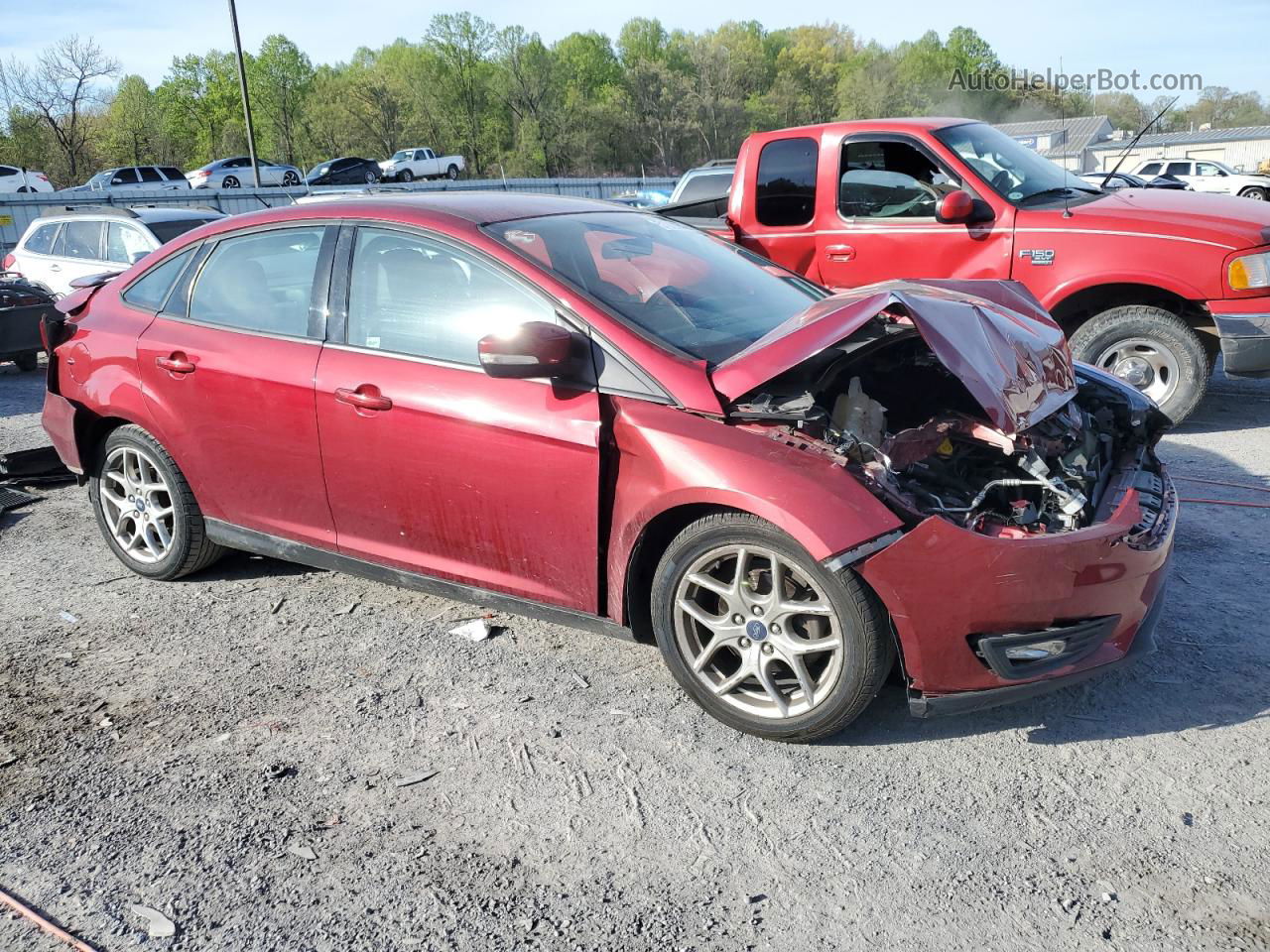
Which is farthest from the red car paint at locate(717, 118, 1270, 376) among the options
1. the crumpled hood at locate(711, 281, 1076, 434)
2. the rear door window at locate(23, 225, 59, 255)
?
the rear door window at locate(23, 225, 59, 255)

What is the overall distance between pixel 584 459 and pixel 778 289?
143 centimetres

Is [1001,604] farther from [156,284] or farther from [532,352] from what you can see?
[156,284]

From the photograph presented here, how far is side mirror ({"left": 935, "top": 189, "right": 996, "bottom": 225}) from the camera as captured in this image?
684 centimetres

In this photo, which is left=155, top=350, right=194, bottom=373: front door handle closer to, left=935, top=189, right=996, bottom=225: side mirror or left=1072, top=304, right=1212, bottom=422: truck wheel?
left=935, top=189, right=996, bottom=225: side mirror

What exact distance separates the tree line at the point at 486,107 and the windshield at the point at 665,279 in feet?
194

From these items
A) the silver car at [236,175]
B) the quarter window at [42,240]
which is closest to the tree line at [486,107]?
the silver car at [236,175]

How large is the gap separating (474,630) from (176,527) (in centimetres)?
153

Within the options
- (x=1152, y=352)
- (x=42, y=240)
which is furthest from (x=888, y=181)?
(x=42, y=240)

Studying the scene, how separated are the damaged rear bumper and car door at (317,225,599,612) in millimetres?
1064

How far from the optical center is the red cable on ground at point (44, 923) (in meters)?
2.54

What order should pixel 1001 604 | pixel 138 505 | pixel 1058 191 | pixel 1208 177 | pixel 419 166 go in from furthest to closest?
pixel 419 166 < pixel 1208 177 < pixel 1058 191 < pixel 138 505 < pixel 1001 604

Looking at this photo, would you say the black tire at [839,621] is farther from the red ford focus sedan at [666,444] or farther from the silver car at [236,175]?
the silver car at [236,175]

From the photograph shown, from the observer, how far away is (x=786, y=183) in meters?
7.84

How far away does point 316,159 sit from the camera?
75875 millimetres
